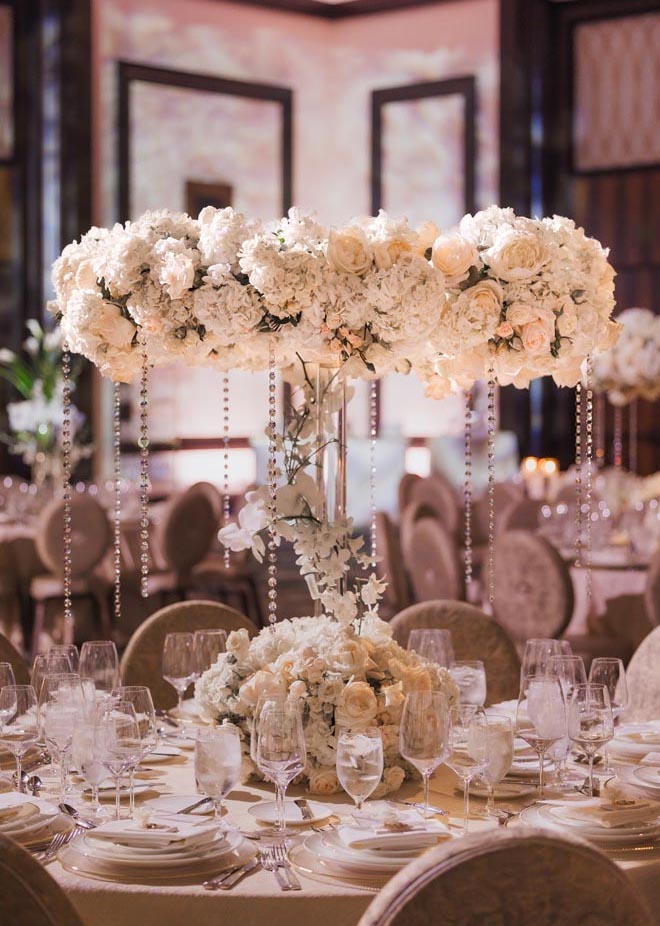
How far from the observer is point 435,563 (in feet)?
21.9

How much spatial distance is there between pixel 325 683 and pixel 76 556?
4.76 metres

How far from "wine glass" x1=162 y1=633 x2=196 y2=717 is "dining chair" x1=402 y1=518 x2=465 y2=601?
3.42 m

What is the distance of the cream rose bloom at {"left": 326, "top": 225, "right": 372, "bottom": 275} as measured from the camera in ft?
9.23

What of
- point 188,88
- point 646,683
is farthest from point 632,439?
point 646,683

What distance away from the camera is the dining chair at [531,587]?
5613 millimetres

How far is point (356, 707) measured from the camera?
110 inches

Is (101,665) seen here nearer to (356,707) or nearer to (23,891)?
(356,707)

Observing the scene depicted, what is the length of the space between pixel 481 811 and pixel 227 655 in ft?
2.10

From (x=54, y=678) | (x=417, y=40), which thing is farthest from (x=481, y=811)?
(x=417, y=40)

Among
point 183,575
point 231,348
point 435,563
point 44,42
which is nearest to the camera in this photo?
point 231,348

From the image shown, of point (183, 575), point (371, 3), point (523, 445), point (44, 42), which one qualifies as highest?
point (371, 3)

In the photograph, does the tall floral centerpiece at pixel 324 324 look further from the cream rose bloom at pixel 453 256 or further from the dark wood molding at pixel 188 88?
the dark wood molding at pixel 188 88

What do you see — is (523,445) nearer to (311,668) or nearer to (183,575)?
(183,575)

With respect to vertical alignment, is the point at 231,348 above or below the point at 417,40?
below
